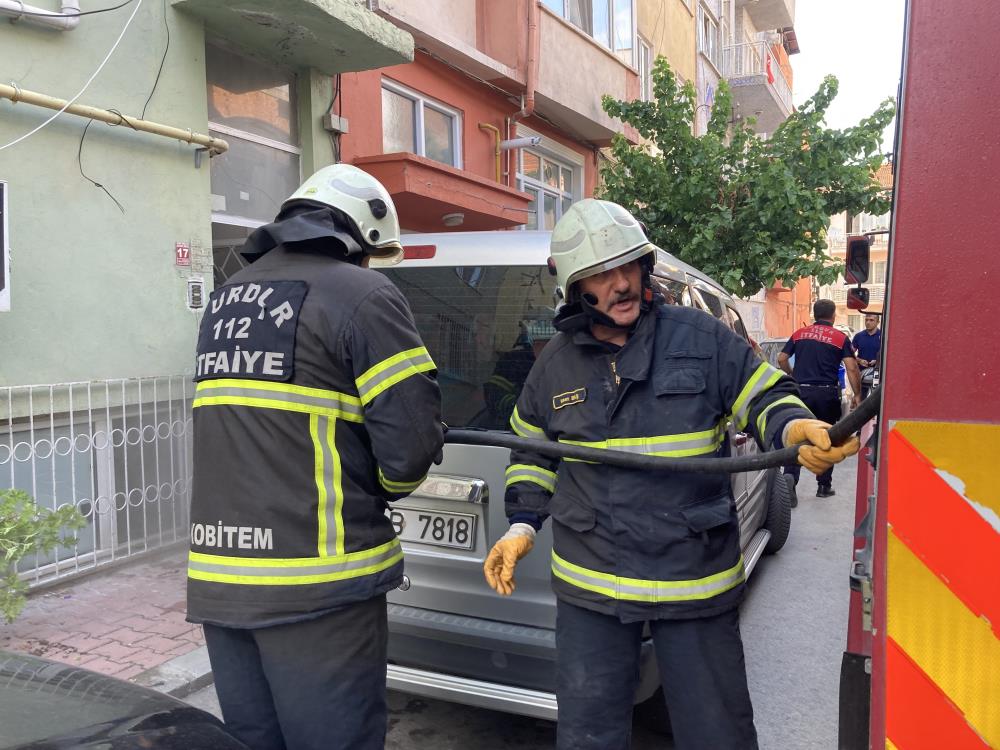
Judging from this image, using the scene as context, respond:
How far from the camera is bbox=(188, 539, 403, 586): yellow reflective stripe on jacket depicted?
1.90 metres

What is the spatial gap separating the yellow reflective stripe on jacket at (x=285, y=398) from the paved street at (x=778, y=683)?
1899 mm

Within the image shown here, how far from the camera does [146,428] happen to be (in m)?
5.77

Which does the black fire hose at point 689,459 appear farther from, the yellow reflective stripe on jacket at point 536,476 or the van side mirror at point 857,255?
the van side mirror at point 857,255

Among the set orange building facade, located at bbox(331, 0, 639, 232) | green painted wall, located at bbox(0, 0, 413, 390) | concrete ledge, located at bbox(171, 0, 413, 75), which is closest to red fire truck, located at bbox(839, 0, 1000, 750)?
green painted wall, located at bbox(0, 0, 413, 390)

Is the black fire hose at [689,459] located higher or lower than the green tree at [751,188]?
lower

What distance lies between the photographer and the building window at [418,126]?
29.4 ft

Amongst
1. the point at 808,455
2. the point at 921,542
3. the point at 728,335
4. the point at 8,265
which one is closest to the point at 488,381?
the point at 728,335

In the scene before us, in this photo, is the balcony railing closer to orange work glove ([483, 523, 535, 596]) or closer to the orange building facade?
the orange building facade

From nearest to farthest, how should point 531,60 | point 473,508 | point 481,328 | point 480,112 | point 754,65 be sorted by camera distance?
point 473,508 → point 481,328 → point 531,60 → point 480,112 → point 754,65

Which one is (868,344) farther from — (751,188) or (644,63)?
(644,63)

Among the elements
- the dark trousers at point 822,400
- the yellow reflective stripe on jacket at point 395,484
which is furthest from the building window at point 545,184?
the yellow reflective stripe on jacket at point 395,484

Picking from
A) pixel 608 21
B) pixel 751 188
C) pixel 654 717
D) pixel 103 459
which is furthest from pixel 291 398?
pixel 608 21

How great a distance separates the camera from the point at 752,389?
2.19m

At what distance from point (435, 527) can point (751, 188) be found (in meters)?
7.97
